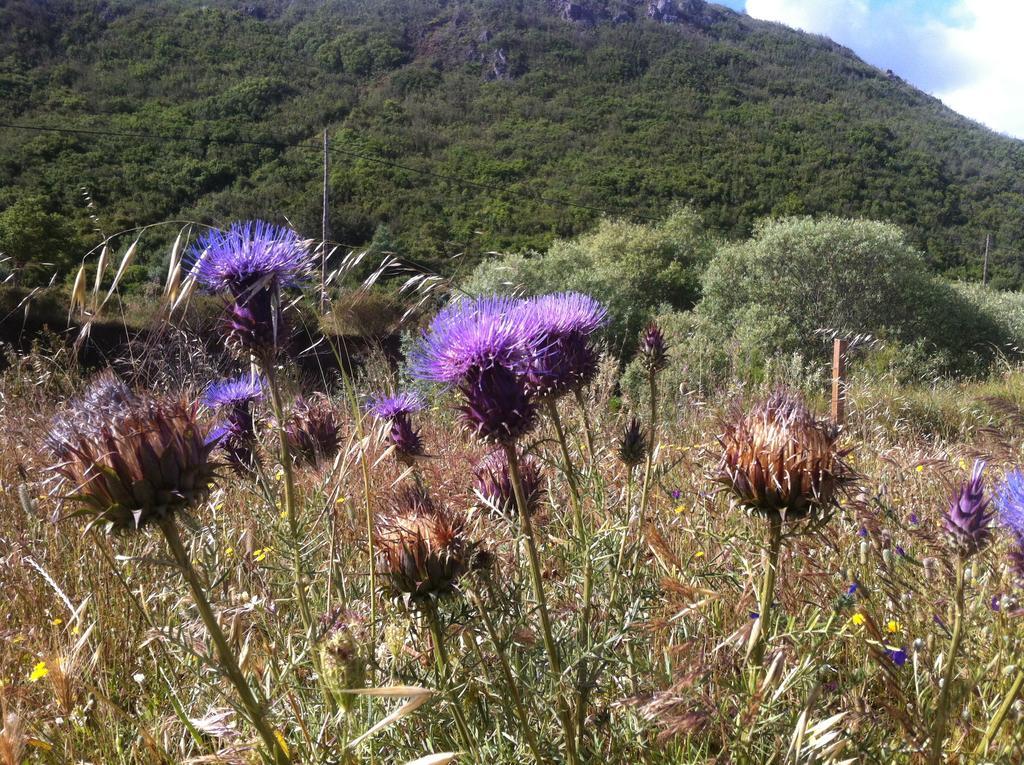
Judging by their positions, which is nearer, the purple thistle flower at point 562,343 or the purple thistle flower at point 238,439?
the purple thistle flower at point 562,343

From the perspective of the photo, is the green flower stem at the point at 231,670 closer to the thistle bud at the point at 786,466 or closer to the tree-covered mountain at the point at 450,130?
the thistle bud at the point at 786,466

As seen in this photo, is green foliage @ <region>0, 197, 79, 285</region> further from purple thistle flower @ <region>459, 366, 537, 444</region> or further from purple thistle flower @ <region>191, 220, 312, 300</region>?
purple thistle flower @ <region>459, 366, 537, 444</region>

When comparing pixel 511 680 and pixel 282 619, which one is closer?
pixel 511 680

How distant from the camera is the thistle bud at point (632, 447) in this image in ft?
7.88

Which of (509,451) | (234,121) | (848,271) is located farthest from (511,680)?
(234,121)

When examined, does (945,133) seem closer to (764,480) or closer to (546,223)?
(546,223)

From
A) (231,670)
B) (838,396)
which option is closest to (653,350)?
(231,670)

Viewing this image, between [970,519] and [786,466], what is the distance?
383 mm

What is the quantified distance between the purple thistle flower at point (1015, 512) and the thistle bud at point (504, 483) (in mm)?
1312

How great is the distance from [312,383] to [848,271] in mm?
16903

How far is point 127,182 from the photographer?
A: 32.1 meters

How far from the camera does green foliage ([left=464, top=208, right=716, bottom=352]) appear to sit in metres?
21.7

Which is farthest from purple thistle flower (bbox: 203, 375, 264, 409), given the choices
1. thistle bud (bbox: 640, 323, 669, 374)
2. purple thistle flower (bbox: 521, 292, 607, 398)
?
thistle bud (bbox: 640, 323, 669, 374)

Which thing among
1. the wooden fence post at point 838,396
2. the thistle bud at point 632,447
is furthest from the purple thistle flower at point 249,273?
the wooden fence post at point 838,396
